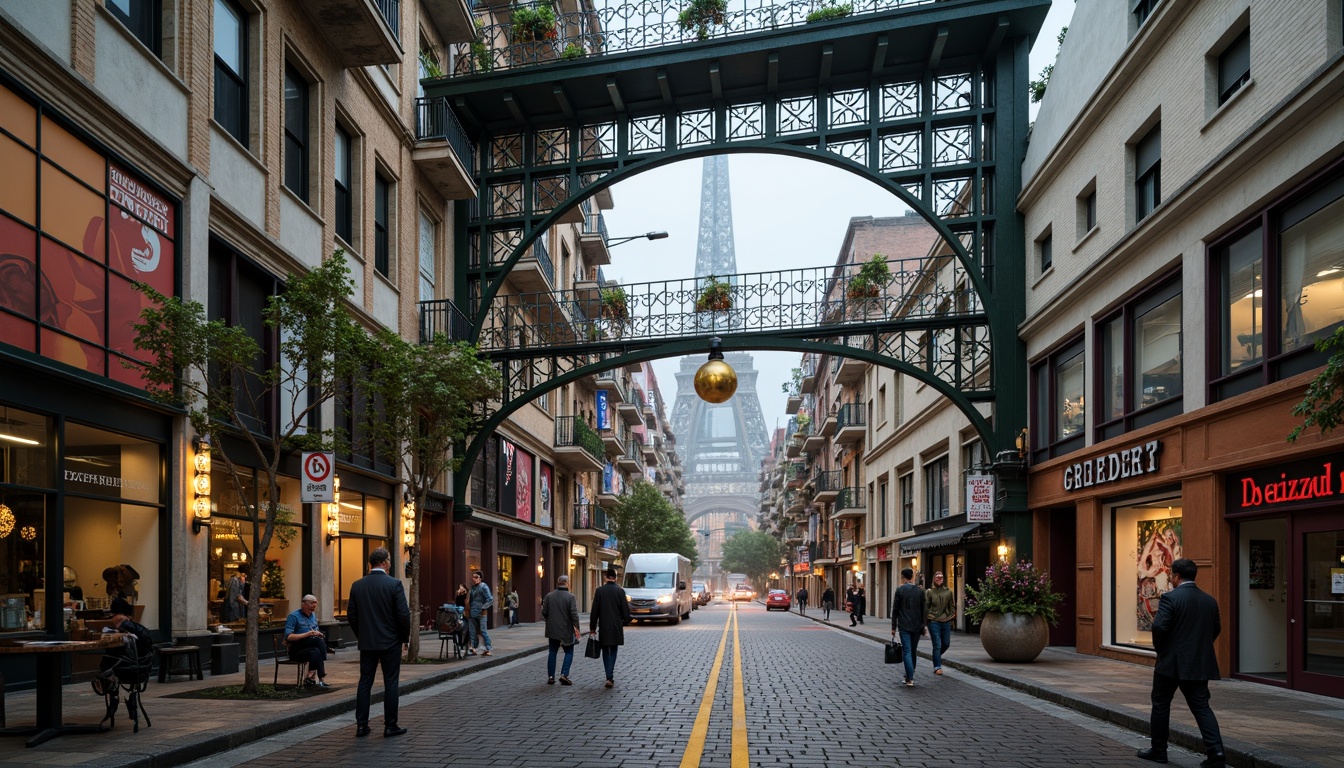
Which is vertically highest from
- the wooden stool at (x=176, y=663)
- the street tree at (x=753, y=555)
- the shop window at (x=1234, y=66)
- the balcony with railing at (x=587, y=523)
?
the shop window at (x=1234, y=66)

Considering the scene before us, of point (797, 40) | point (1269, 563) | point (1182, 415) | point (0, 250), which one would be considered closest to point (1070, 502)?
point (1182, 415)

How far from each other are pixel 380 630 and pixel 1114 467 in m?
13.9

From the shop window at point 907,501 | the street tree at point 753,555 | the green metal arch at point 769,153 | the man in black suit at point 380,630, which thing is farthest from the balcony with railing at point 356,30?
the street tree at point 753,555

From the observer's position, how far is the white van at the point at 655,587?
38.5m

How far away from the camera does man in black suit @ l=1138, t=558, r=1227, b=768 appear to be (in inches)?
351

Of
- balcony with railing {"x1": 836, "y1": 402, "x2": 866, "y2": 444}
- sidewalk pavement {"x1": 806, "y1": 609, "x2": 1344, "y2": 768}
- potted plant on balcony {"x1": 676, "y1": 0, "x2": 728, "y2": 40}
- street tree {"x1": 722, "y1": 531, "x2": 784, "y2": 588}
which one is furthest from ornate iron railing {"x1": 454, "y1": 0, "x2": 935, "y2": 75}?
street tree {"x1": 722, "y1": 531, "x2": 784, "y2": 588}

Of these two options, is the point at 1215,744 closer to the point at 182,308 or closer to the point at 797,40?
the point at 182,308

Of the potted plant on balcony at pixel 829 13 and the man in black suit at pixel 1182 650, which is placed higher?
the potted plant on balcony at pixel 829 13

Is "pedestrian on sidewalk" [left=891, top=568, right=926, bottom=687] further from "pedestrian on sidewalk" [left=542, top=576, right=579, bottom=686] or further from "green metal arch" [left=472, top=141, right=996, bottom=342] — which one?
"green metal arch" [left=472, top=141, right=996, bottom=342]

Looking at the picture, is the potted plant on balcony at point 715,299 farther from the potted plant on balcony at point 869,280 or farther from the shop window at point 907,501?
the shop window at point 907,501

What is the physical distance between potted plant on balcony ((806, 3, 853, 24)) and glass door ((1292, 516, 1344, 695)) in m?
15.2

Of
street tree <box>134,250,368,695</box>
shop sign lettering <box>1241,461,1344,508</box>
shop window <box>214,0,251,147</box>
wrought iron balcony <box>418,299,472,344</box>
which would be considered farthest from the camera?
wrought iron balcony <box>418,299,472,344</box>

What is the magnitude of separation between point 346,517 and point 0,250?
11070 millimetres

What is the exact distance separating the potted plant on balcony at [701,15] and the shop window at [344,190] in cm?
818
